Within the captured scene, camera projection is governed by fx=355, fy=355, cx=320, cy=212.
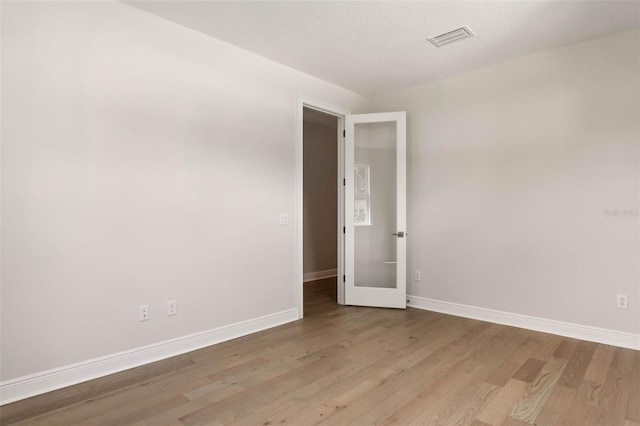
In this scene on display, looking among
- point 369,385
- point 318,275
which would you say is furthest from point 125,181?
point 318,275

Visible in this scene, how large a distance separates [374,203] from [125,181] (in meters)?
2.83

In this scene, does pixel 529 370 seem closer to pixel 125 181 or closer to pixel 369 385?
pixel 369 385

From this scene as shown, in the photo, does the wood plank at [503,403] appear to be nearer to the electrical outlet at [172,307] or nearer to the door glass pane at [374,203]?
the door glass pane at [374,203]

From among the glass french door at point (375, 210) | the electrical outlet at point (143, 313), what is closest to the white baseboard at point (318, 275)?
the glass french door at point (375, 210)

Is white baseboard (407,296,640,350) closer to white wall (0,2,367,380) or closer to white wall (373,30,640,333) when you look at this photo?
white wall (373,30,640,333)

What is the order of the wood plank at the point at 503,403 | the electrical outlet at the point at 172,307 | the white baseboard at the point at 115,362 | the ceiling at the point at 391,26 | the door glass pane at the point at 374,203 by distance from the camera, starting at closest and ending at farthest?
the wood plank at the point at 503,403, the white baseboard at the point at 115,362, the ceiling at the point at 391,26, the electrical outlet at the point at 172,307, the door glass pane at the point at 374,203

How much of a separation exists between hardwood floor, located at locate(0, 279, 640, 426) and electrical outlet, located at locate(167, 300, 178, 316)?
1.17 feet

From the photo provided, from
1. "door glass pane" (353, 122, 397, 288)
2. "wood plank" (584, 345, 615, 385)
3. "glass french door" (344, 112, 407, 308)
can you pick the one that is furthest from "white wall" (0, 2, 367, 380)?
"wood plank" (584, 345, 615, 385)

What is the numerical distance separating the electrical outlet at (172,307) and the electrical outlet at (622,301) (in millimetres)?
3768

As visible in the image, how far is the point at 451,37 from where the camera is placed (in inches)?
123

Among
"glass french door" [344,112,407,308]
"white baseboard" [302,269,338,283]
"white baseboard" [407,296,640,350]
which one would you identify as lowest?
"white baseboard" [302,269,338,283]

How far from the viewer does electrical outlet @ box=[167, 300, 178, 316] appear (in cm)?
287

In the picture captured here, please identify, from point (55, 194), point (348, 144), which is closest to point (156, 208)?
point (55, 194)

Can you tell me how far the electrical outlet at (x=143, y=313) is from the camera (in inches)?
107
